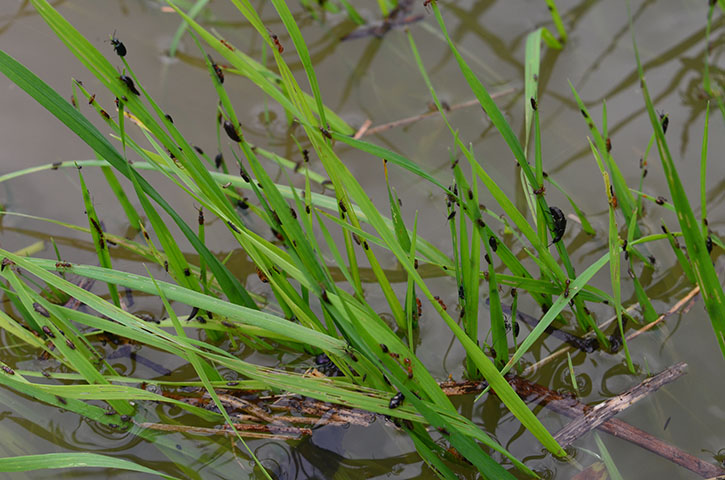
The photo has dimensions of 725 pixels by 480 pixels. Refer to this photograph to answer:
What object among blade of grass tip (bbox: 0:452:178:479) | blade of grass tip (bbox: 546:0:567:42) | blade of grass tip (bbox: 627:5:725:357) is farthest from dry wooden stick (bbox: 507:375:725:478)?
blade of grass tip (bbox: 546:0:567:42)

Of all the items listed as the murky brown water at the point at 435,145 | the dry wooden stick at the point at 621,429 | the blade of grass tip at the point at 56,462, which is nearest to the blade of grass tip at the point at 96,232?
the murky brown water at the point at 435,145

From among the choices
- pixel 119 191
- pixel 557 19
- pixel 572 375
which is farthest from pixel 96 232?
pixel 557 19

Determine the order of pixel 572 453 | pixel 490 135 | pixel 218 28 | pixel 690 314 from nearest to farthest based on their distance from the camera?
pixel 572 453 < pixel 690 314 < pixel 490 135 < pixel 218 28

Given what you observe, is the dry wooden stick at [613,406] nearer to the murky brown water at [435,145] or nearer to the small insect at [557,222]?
the murky brown water at [435,145]

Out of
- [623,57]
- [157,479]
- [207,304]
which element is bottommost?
[157,479]

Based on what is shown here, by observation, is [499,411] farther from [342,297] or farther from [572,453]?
[342,297]

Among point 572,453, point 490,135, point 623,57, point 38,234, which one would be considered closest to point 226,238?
point 38,234

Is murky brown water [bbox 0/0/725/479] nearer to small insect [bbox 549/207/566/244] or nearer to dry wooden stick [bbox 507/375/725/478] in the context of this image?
dry wooden stick [bbox 507/375/725/478]

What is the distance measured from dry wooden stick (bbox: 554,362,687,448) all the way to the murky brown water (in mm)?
34

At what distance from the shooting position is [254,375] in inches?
49.1

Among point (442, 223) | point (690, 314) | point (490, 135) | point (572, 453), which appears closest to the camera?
point (572, 453)

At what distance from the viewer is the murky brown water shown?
1.49 m

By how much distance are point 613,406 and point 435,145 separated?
3.38ft

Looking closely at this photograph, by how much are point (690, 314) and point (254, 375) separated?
47.1 inches
